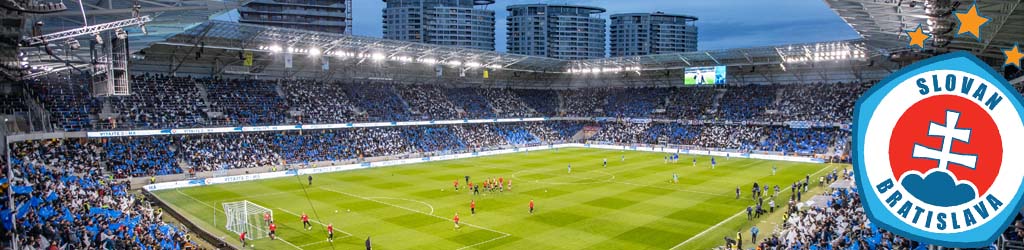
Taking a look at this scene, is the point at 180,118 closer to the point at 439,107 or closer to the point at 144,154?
the point at 144,154

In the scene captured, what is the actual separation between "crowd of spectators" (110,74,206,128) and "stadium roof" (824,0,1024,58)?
1789 inches

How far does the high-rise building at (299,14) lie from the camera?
9519 cm

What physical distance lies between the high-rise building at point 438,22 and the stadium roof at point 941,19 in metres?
116

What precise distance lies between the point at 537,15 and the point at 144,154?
413 ft

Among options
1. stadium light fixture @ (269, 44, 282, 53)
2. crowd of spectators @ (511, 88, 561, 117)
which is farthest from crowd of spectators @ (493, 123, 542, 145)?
stadium light fixture @ (269, 44, 282, 53)

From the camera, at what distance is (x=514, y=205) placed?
114 feet

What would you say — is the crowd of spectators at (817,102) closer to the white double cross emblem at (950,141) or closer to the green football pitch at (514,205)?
the green football pitch at (514,205)

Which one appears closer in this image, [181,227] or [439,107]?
[181,227]

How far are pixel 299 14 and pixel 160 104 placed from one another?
5195 centimetres

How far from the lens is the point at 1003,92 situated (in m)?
4.49

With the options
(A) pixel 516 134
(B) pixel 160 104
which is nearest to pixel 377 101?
(A) pixel 516 134

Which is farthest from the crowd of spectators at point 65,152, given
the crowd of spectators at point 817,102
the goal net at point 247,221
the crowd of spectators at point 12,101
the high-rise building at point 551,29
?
the high-rise building at point 551,29

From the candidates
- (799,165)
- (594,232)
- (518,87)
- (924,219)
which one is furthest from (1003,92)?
(518,87)

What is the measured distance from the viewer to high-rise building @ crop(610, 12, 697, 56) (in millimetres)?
181125
